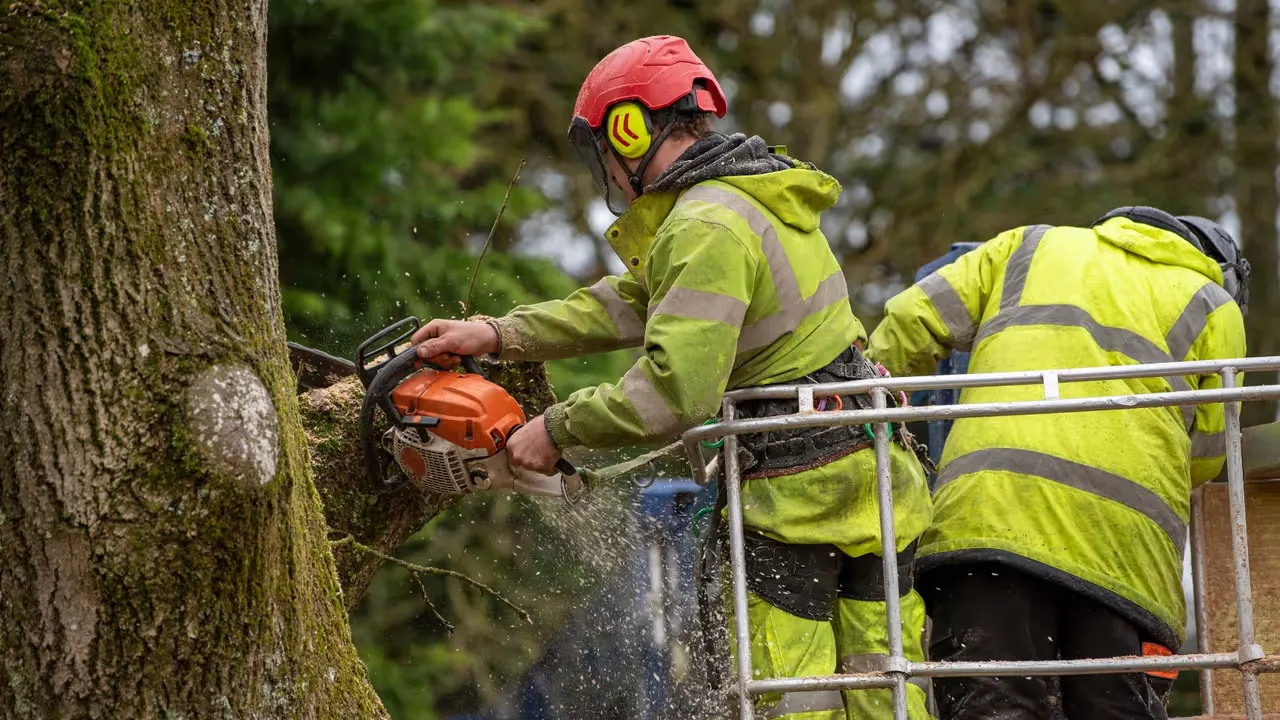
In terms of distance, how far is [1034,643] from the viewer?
134 inches

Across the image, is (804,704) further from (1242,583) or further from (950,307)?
(950,307)

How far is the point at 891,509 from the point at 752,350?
1.72ft

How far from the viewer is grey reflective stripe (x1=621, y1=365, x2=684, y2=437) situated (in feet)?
9.62

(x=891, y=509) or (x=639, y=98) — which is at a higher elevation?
(x=639, y=98)

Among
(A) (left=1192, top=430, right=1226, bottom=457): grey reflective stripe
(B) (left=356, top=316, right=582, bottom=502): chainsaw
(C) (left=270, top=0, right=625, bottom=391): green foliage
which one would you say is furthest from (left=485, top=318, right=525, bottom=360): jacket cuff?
(C) (left=270, top=0, right=625, bottom=391): green foliage

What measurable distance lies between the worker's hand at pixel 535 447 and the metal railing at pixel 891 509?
1.11ft

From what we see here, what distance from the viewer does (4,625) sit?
2.20 meters

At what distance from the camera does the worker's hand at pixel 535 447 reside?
312cm

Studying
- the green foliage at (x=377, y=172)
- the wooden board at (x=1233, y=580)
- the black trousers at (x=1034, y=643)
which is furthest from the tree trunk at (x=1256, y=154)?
the black trousers at (x=1034, y=643)

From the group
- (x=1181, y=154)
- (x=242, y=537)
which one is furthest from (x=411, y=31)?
(x=1181, y=154)

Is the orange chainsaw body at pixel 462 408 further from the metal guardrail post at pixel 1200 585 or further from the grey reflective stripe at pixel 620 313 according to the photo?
the metal guardrail post at pixel 1200 585

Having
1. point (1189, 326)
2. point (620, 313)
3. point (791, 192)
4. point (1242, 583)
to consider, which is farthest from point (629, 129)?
point (1242, 583)

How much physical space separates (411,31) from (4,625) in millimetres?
5000

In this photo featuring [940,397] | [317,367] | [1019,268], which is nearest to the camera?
[1019,268]
